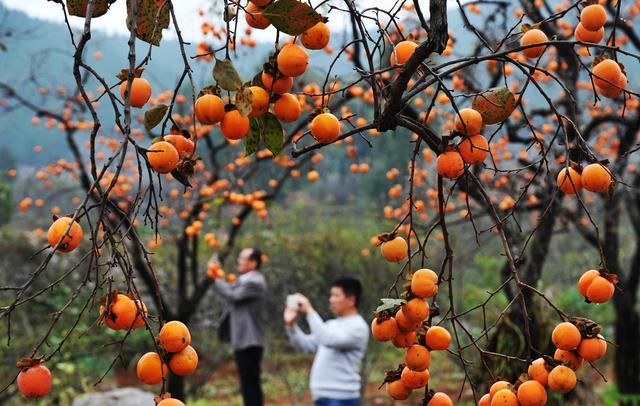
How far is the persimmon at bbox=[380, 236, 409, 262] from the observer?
3.32 feet

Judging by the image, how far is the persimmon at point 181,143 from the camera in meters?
0.84

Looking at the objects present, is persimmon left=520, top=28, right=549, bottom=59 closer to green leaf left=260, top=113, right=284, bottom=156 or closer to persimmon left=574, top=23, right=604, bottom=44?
persimmon left=574, top=23, right=604, bottom=44

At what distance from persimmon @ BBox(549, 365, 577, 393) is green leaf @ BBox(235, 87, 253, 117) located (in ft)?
1.60

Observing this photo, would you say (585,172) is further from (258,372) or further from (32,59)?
(32,59)

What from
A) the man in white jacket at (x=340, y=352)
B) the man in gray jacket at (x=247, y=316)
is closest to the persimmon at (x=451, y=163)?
the man in white jacket at (x=340, y=352)

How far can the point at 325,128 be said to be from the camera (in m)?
0.90

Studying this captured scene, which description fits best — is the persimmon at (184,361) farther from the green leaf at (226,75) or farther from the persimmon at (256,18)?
the persimmon at (256,18)

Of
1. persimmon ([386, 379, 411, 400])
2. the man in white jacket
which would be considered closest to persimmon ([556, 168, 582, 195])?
persimmon ([386, 379, 411, 400])

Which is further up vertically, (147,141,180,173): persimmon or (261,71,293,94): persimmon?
(261,71,293,94): persimmon

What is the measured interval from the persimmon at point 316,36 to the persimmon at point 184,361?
41 cm

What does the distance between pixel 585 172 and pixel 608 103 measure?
4.90m

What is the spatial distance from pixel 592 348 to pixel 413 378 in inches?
9.3

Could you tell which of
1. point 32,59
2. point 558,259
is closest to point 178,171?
point 32,59

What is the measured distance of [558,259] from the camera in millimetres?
11297
